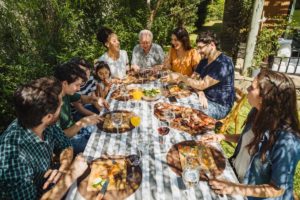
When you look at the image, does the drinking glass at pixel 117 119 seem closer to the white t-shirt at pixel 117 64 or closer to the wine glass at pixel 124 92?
the wine glass at pixel 124 92

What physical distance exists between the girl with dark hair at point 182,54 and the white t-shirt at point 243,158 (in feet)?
7.55

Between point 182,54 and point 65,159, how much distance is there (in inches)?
119

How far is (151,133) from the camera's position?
2.66 m

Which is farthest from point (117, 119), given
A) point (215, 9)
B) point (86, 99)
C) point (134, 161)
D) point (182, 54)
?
point (215, 9)

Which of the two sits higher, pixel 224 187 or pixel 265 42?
pixel 265 42

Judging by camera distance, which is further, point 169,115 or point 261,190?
point 169,115

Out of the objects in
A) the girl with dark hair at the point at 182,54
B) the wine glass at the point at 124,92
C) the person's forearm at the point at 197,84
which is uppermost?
the girl with dark hair at the point at 182,54

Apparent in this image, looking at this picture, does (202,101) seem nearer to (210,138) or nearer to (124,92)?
(210,138)

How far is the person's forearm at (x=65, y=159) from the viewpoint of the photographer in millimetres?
2300

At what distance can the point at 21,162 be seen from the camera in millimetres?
1867

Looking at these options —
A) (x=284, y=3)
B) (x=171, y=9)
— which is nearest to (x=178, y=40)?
(x=284, y=3)

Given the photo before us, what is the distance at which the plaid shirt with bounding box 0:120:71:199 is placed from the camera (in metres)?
1.82

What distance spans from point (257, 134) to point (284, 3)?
6838 millimetres

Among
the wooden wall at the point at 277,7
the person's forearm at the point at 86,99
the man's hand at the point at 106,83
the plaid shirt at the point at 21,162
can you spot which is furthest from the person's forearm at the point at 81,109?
the wooden wall at the point at 277,7
